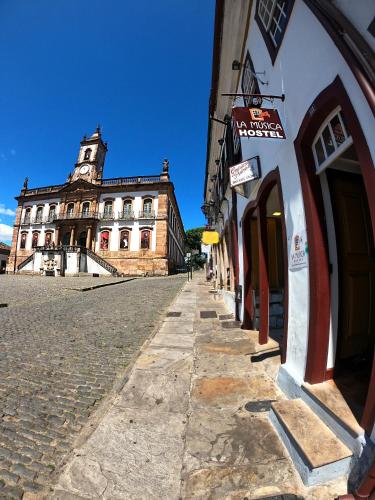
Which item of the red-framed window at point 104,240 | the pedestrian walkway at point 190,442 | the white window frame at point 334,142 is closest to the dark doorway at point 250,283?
the pedestrian walkway at point 190,442

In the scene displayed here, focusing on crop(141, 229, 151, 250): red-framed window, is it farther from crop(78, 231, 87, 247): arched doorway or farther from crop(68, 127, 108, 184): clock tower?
crop(68, 127, 108, 184): clock tower

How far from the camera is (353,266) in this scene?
118 inches

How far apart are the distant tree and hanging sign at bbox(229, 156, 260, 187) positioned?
65.1 metres

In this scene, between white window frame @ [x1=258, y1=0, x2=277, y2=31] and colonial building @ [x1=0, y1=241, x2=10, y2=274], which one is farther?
colonial building @ [x1=0, y1=241, x2=10, y2=274]

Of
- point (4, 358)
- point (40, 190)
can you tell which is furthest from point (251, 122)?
point (40, 190)

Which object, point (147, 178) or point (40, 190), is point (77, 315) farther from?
point (40, 190)

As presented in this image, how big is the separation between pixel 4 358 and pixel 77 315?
11.7 ft

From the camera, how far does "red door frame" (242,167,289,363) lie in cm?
349

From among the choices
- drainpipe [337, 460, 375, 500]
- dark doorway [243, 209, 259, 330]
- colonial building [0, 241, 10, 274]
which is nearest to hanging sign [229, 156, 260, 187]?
dark doorway [243, 209, 259, 330]

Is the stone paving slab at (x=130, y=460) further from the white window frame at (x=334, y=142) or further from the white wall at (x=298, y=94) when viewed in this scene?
the white window frame at (x=334, y=142)

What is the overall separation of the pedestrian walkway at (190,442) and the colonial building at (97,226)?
29.5 m

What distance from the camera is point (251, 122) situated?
132 inches

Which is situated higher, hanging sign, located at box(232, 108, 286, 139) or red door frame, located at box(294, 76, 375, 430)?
hanging sign, located at box(232, 108, 286, 139)

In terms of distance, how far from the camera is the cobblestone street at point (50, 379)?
201cm
